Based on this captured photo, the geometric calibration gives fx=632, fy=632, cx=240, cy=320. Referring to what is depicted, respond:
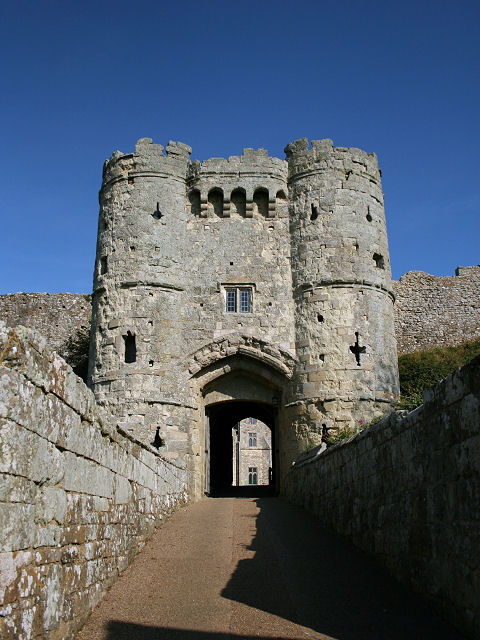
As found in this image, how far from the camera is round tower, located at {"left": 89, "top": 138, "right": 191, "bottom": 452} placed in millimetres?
17094

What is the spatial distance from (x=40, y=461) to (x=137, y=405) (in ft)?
43.1

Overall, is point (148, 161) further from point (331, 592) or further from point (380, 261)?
point (331, 592)

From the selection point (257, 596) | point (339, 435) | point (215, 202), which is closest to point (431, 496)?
point (257, 596)

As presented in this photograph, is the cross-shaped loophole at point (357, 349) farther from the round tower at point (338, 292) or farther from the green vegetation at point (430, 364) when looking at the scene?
the green vegetation at point (430, 364)

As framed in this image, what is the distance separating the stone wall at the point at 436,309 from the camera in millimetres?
31406

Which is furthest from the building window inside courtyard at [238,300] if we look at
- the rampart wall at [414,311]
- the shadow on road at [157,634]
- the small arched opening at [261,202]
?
the shadow on road at [157,634]

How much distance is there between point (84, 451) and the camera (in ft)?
16.7

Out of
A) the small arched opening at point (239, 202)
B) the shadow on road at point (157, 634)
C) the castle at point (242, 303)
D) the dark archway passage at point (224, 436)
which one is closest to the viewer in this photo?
the shadow on road at point (157, 634)

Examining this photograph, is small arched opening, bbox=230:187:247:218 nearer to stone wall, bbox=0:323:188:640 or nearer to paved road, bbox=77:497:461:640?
paved road, bbox=77:497:461:640

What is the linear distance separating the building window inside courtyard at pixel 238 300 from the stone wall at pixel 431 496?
35.1ft

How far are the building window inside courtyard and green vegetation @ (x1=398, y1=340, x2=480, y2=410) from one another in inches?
321

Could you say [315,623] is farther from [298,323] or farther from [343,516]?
[298,323]

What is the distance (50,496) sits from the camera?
4.16 metres

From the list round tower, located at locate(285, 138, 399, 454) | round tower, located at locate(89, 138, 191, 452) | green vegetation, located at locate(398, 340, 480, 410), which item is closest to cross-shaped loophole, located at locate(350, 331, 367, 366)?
round tower, located at locate(285, 138, 399, 454)
